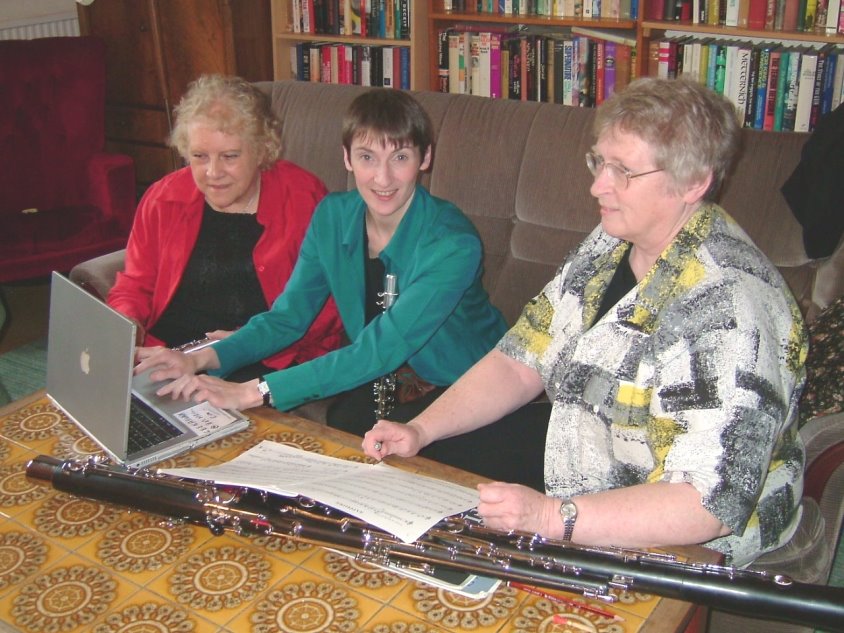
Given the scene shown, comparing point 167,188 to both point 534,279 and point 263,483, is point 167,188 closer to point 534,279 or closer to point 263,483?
point 534,279

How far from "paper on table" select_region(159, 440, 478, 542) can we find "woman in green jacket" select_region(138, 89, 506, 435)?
0.26 metres

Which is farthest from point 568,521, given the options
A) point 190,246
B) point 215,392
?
point 190,246

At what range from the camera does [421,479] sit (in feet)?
4.32

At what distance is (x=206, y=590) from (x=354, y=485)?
25 centimetres

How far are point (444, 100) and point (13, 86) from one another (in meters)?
2.01

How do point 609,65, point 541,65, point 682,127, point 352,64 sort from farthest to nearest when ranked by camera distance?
point 352,64 < point 541,65 < point 609,65 < point 682,127

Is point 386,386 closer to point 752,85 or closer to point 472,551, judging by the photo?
point 472,551

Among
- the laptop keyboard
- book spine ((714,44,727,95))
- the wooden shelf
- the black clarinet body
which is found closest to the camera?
the black clarinet body

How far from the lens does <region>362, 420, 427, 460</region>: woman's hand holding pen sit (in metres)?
1.42

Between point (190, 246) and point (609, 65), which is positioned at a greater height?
point (609, 65)

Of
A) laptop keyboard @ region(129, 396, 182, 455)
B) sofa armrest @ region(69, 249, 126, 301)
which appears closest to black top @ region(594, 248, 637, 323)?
laptop keyboard @ region(129, 396, 182, 455)

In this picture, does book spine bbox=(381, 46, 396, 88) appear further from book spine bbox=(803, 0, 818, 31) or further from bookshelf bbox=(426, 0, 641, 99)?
book spine bbox=(803, 0, 818, 31)

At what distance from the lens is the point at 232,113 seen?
2109mm

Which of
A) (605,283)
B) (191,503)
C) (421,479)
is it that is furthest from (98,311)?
(605,283)
